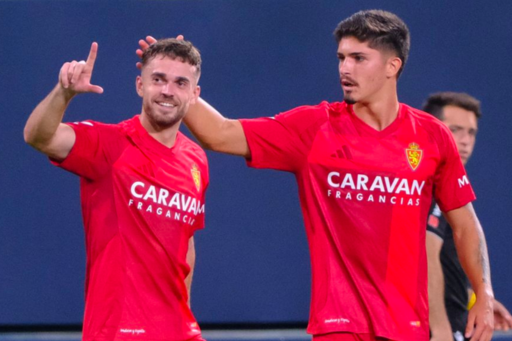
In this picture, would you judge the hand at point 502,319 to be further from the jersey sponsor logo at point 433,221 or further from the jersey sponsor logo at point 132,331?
the jersey sponsor logo at point 132,331

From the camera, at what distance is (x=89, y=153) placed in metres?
3.65

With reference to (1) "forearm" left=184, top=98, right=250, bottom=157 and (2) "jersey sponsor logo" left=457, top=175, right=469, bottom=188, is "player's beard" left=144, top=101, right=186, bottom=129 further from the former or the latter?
(2) "jersey sponsor logo" left=457, top=175, right=469, bottom=188

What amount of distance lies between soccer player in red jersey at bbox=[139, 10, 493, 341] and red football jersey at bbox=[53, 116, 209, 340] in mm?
259

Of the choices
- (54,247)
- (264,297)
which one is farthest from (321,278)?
(54,247)

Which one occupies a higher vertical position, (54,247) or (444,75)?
(444,75)

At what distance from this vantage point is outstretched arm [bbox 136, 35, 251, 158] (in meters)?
3.67

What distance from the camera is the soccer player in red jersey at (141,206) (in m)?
3.64

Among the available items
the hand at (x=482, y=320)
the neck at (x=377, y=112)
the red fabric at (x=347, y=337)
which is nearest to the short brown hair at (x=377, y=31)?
the neck at (x=377, y=112)

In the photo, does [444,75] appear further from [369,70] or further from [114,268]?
[114,268]

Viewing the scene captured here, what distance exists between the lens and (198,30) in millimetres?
5113

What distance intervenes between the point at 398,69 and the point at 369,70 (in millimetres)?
160

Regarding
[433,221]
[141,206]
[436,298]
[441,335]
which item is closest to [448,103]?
[433,221]

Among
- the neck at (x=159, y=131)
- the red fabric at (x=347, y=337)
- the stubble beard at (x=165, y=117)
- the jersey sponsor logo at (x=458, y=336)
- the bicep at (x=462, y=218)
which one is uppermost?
the stubble beard at (x=165, y=117)

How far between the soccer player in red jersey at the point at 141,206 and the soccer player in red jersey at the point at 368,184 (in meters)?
0.15
